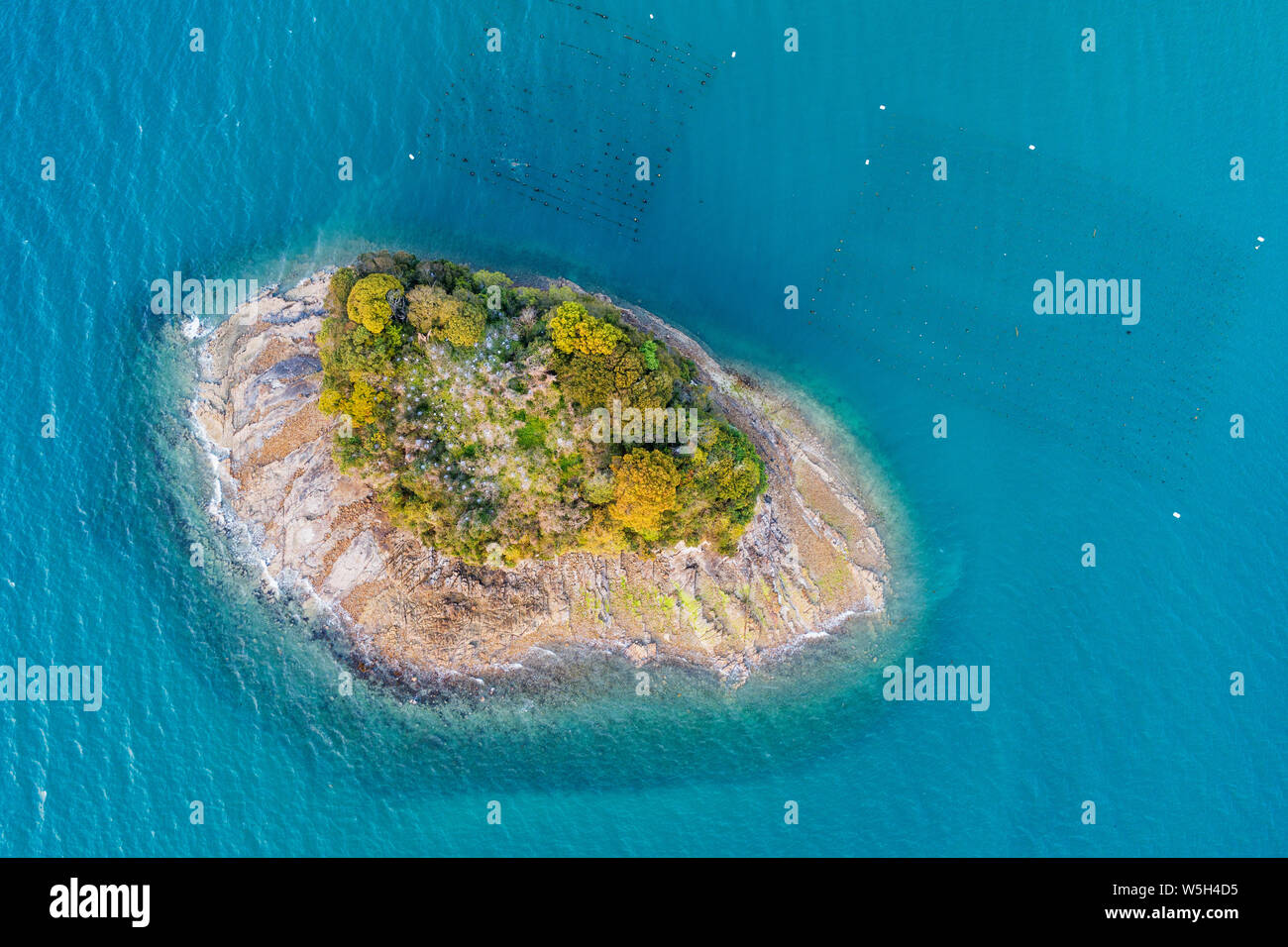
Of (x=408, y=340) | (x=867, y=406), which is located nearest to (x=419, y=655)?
(x=408, y=340)

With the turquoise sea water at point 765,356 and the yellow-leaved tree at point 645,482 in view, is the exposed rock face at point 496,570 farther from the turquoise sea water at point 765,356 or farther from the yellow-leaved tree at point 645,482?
the yellow-leaved tree at point 645,482

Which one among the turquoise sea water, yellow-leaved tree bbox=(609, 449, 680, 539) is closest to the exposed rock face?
the turquoise sea water

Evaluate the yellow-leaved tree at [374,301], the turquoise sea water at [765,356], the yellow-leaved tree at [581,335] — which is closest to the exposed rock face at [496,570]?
the turquoise sea water at [765,356]

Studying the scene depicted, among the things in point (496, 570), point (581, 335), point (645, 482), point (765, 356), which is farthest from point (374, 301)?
point (765, 356)

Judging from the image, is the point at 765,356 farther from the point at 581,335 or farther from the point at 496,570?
the point at 496,570

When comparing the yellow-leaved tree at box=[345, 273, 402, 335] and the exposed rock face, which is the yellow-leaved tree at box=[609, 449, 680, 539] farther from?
the yellow-leaved tree at box=[345, 273, 402, 335]
